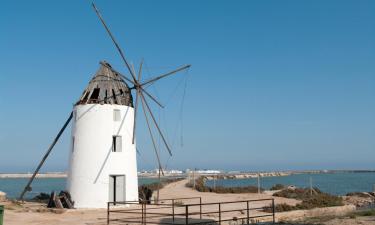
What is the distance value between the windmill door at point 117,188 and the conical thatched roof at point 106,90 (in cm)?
448

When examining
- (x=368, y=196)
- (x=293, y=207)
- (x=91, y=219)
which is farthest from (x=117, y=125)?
(x=368, y=196)

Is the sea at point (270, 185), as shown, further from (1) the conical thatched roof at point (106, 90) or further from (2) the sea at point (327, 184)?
(1) the conical thatched roof at point (106, 90)

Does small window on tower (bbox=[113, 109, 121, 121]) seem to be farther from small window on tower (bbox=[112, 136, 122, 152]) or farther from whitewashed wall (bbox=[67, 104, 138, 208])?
small window on tower (bbox=[112, 136, 122, 152])

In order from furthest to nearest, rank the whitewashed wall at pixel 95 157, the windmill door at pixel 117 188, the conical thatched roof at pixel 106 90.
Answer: the conical thatched roof at pixel 106 90, the windmill door at pixel 117 188, the whitewashed wall at pixel 95 157

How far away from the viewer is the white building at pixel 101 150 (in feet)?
84.5

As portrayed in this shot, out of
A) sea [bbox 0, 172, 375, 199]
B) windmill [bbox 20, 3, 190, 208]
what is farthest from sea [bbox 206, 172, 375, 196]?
windmill [bbox 20, 3, 190, 208]

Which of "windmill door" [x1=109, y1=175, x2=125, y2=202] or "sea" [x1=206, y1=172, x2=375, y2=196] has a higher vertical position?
"windmill door" [x1=109, y1=175, x2=125, y2=202]

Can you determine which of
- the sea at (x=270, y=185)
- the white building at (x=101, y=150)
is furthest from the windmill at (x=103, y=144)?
the sea at (x=270, y=185)

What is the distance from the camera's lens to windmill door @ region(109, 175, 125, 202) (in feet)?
85.8

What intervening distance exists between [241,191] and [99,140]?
20.3 metres

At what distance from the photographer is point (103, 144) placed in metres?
26.0

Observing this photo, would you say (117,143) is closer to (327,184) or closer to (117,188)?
(117,188)

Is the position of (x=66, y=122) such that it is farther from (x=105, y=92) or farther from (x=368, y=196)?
Answer: (x=368, y=196)

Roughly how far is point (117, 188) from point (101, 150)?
2.46 m
